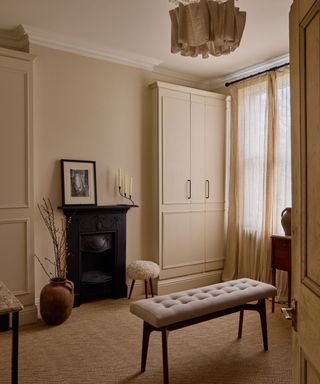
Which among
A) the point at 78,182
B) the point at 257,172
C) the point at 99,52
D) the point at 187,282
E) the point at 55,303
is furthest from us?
the point at 187,282

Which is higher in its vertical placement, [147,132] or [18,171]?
[147,132]

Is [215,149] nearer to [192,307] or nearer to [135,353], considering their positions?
[192,307]

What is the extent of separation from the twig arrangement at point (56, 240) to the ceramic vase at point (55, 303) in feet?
0.73

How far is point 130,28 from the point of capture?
3473 mm

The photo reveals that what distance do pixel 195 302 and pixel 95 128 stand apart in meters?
2.35

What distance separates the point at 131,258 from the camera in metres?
4.32

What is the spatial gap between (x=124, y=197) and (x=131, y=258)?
29.7 inches

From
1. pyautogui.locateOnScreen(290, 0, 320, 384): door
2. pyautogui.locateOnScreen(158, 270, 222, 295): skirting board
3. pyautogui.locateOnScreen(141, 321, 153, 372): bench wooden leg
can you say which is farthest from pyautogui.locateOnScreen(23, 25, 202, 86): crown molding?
pyautogui.locateOnScreen(290, 0, 320, 384): door

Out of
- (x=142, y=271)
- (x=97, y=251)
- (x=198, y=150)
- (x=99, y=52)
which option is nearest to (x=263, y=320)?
(x=142, y=271)

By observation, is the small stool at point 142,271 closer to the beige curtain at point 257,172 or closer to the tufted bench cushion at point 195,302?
the tufted bench cushion at point 195,302

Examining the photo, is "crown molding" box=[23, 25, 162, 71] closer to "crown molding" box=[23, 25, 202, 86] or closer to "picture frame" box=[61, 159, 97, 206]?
"crown molding" box=[23, 25, 202, 86]

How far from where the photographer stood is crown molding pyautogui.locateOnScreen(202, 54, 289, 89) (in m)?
4.16

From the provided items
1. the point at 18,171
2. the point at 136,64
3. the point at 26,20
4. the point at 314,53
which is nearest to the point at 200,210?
the point at 136,64

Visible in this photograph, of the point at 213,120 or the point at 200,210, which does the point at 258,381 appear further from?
the point at 213,120
